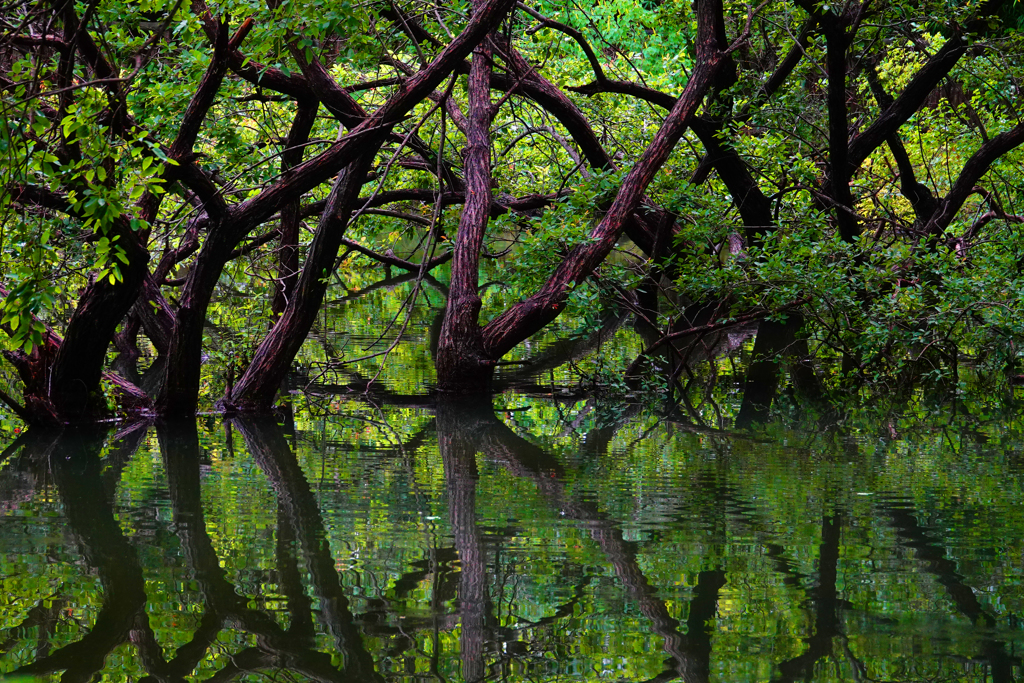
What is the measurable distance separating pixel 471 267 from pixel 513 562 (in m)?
5.91

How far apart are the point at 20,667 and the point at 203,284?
5.07m

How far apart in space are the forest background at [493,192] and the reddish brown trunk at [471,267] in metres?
0.03

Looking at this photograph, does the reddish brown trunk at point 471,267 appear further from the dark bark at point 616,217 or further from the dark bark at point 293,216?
the dark bark at point 293,216

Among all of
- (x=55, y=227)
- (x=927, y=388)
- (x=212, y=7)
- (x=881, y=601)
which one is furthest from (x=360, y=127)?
(x=927, y=388)

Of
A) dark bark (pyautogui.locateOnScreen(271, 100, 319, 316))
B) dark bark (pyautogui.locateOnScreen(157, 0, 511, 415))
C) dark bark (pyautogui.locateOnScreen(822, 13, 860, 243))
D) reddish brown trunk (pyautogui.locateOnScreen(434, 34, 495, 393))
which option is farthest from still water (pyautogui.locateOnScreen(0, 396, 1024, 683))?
dark bark (pyautogui.locateOnScreen(822, 13, 860, 243))

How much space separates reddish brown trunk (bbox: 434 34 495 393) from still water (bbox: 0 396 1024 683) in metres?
2.70

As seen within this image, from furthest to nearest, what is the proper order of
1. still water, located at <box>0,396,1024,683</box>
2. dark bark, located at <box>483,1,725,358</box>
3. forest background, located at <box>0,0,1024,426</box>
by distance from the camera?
dark bark, located at <box>483,1,725,358</box>
forest background, located at <box>0,0,1024,426</box>
still water, located at <box>0,396,1024,683</box>

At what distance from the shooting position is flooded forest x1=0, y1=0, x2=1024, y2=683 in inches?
150

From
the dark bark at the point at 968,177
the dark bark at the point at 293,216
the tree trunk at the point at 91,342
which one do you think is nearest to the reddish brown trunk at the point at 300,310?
the dark bark at the point at 293,216

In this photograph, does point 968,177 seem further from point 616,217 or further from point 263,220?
point 263,220

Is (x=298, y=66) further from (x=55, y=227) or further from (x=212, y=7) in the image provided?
(x=55, y=227)

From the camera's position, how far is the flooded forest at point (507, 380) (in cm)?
381

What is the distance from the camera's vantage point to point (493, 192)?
1173cm

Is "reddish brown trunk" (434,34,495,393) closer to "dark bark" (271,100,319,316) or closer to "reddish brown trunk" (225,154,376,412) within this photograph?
"reddish brown trunk" (225,154,376,412)
